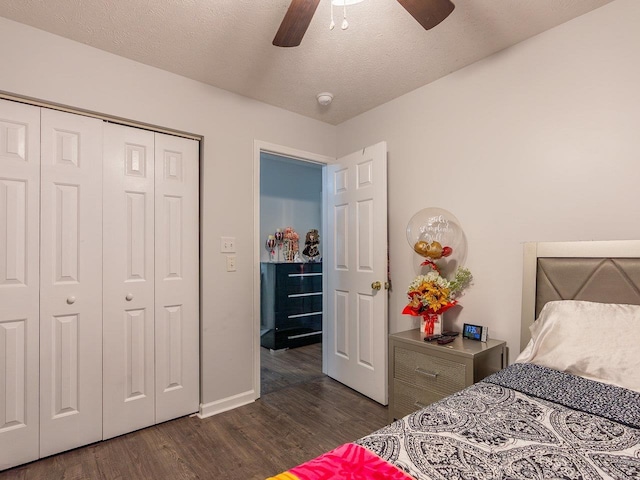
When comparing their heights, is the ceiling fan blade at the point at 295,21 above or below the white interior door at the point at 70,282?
above

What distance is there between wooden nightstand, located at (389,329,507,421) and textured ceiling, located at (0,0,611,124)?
186 centimetres

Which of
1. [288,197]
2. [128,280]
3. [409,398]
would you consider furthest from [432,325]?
[288,197]

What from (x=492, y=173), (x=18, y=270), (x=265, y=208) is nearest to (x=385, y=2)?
Result: (x=492, y=173)

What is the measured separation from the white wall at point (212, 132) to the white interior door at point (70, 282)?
22 centimetres

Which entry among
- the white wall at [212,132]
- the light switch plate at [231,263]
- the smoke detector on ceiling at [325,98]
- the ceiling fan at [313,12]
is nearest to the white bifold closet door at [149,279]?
the white wall at [212,132]

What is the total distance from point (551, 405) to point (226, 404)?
2.20m

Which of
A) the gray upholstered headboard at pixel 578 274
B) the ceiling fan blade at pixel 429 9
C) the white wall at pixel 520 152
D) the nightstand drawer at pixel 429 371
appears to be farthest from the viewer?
the nightstand drawer at pixel 429 371

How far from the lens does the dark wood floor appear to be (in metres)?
1.93

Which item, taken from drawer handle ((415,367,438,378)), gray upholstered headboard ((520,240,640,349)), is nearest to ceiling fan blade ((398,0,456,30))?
gray upholstered headboard ((520,240,640,349))

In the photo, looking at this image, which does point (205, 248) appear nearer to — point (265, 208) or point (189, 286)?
point (189, 286)

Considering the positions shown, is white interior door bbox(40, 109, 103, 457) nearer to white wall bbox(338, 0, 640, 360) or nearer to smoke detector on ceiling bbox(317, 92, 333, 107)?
smoke detector on ceiling bbox(317, 92, 333, 107)

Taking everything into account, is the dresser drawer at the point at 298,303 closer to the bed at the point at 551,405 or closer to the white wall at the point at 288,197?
the white wall at the point at 288,197

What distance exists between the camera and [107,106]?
2.23m

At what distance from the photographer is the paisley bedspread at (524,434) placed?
0.92m
